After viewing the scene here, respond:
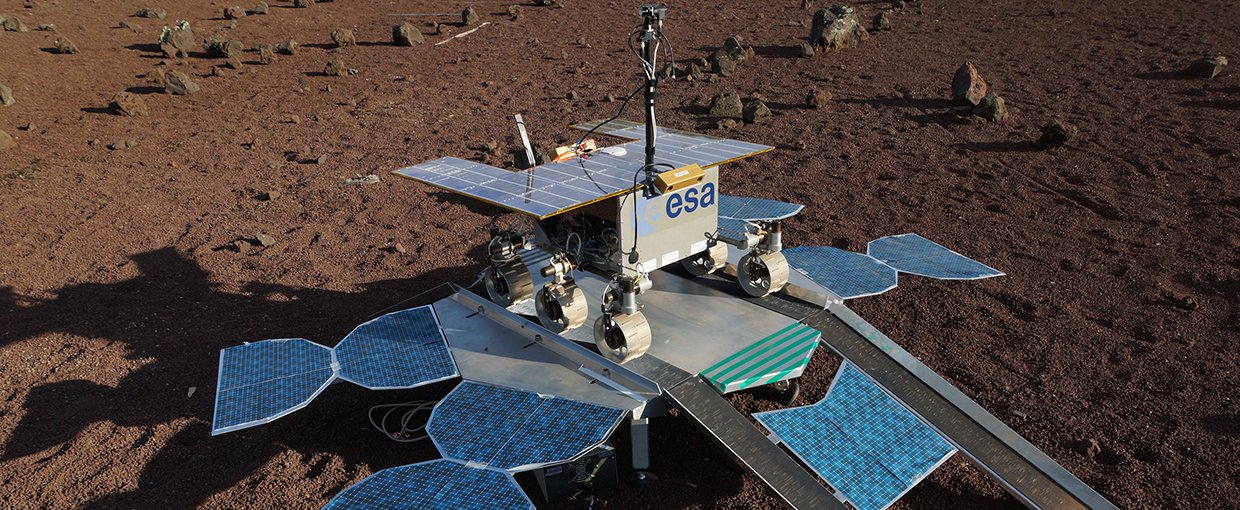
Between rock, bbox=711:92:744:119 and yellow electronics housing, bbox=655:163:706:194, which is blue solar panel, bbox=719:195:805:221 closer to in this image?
yellow electronics housing, bbox=655:163:706:194

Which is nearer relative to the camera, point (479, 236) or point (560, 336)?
point (560, 336)

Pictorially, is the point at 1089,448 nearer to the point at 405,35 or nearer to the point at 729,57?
the point at 729,57

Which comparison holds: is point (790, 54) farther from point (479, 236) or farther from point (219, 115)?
point (219, 115)

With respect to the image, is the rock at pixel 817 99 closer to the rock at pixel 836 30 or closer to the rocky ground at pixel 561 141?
the rocky ground at pixel 561 141

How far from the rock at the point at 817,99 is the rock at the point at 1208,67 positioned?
7.62 metres

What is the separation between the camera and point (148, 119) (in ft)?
56.0

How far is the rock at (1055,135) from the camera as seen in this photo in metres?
14.0

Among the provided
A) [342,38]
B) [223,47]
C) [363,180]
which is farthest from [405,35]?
[363,180]

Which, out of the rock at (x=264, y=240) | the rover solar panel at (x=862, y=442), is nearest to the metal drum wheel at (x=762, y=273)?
the rover solar panel at (x=862, y=442)

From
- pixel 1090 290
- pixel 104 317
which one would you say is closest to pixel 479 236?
pixel 104 317

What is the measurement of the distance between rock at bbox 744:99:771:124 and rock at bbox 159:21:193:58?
15019 mm

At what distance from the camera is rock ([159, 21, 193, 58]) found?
69.6 feet

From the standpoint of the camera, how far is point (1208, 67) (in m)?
16.6

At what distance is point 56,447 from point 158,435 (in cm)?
92
